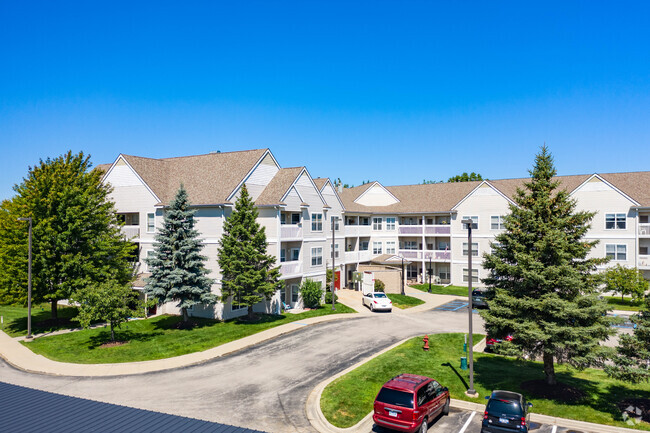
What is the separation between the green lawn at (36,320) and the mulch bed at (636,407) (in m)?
33.8

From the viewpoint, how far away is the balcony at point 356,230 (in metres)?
48.0

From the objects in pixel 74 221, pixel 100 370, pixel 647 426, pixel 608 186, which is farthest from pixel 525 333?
pixel 608 186

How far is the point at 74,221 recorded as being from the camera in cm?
3123

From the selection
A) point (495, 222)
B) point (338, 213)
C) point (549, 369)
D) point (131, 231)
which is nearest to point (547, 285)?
point (549, 369)

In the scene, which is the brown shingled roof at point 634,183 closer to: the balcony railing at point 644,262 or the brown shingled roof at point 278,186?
the balcony railing at point 644,262

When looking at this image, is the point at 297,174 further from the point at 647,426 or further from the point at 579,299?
the point at 647,426

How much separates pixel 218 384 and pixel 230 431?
10847 millimetres

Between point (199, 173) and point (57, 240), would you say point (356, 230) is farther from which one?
point (57, 240)

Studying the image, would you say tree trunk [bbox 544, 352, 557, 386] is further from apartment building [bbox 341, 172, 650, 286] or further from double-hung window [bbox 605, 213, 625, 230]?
double-hung window [bbox 605, 213, 625, 230]

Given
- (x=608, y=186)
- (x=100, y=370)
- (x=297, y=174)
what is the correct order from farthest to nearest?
(x=608, y=186) → (x=297, y=174) → (x=100, y=370)

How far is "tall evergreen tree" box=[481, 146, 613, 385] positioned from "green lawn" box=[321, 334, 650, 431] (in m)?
1.80

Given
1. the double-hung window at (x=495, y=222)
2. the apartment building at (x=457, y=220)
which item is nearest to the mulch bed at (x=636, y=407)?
the apartment building at (x=457, y=220)

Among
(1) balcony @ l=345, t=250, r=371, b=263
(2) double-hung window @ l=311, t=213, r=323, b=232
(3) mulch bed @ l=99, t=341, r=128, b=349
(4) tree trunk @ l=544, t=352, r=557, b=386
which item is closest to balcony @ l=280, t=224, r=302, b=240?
(2) double-hung window @ l=311, t=213, r=323, b=232

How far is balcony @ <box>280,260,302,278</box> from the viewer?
35528 millimetres
